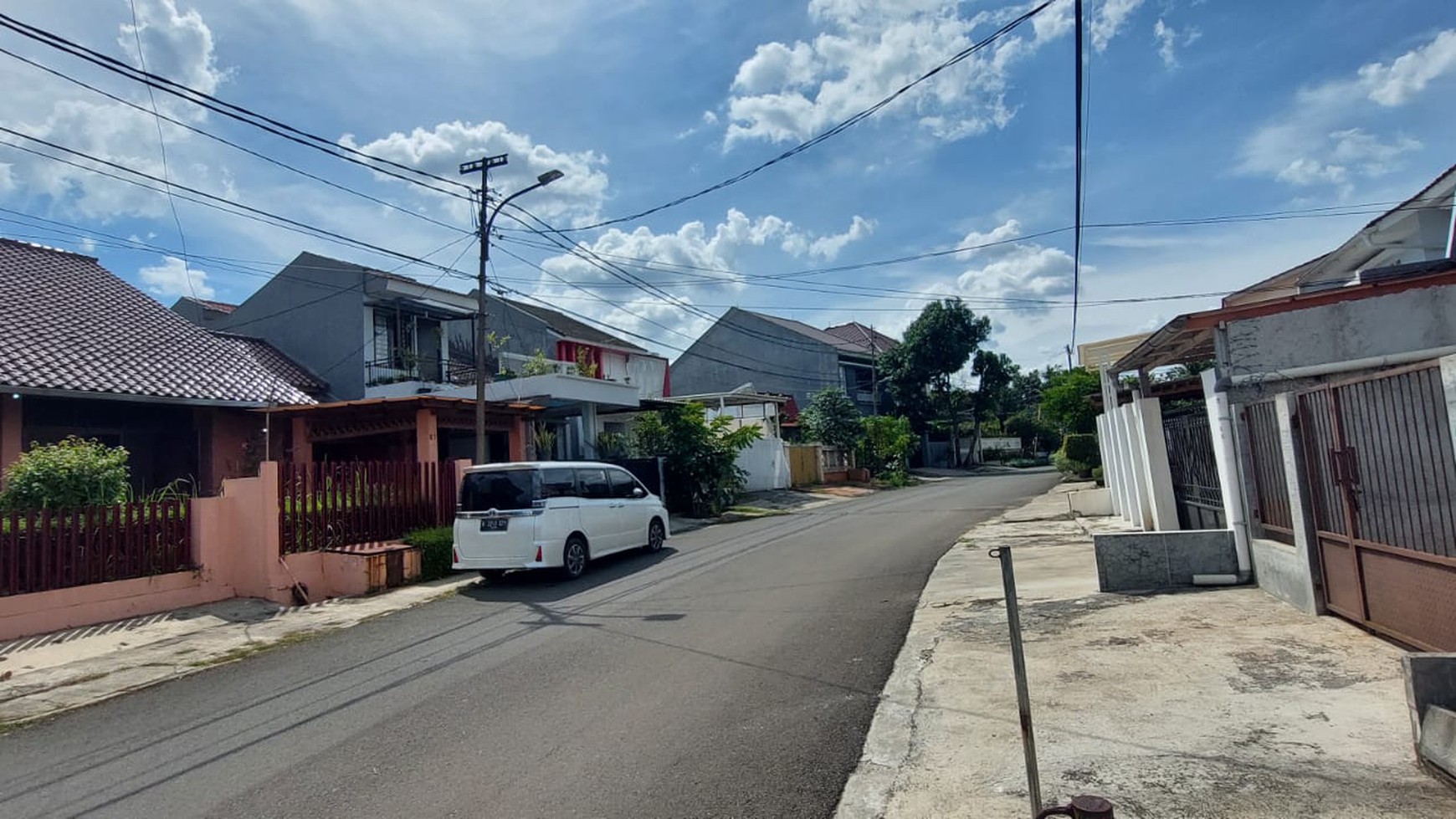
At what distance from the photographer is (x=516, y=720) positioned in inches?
216

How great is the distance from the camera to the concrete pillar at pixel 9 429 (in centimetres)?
1327

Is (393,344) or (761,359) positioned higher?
(761,359)

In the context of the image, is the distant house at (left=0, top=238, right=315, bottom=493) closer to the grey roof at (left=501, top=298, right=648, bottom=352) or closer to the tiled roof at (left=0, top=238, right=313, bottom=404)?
the tiled roof at (left=0, top=238, right=313, bottom=404)

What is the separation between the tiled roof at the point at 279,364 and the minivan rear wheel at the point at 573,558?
13977mm

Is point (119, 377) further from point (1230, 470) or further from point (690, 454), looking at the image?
point (1230, 470)

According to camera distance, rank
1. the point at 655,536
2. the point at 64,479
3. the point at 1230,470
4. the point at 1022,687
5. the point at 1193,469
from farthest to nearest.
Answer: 1. the point at 655,536
2. the point at 64,479
3. the point at 1193,469
4. the point at 1230,470
5. the point at 1022,687

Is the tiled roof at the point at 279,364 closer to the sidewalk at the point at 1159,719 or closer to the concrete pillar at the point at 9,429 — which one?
the concrete pillar at the point at 9,429

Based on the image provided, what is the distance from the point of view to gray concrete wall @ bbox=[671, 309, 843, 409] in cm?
5012

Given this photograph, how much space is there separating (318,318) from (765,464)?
1711 cm

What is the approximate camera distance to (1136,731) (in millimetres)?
4402

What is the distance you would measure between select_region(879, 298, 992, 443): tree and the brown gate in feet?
142

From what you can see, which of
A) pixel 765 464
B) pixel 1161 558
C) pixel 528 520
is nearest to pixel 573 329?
pixel 765 464

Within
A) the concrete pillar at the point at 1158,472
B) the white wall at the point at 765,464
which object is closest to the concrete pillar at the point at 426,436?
the concrete pillar at the point at 1158,472

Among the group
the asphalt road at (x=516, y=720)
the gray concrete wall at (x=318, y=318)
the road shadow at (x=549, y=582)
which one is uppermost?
the gray concrete wall at (x=318, y=318)
